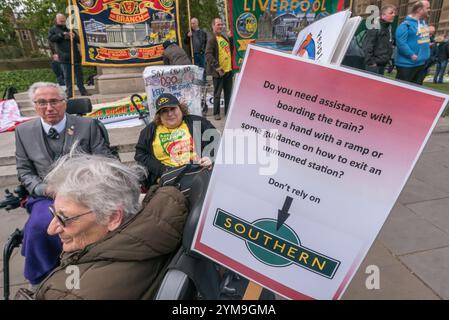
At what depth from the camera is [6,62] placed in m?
19.8

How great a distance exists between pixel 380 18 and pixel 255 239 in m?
5.76

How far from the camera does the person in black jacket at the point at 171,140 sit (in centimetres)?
279

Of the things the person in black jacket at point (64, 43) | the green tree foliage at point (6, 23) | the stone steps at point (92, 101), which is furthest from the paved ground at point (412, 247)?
the green tree foliage at point (6, 23)

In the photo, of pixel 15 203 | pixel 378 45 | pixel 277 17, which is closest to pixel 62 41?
pixel 277 17

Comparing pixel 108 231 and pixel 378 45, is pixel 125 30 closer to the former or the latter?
pixel 378 45

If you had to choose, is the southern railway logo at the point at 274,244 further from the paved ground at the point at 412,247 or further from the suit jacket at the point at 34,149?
the suit jacket at the point at 34,149

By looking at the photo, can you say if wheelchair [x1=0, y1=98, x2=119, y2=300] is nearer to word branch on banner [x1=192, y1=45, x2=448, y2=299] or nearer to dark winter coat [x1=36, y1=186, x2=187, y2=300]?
dark winter coat [x1=36, y1=186, x2=187, y2=300]

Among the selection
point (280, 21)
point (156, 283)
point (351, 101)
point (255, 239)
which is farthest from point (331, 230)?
point (280, 21)

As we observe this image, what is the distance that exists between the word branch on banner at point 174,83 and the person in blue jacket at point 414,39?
11.1ft

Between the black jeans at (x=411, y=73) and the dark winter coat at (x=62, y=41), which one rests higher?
the black jeans at (x=411, y=73)

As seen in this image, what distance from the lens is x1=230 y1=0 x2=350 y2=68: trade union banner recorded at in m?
5.52

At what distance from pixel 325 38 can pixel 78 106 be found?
2555 mm

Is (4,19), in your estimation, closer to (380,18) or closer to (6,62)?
(6,62)

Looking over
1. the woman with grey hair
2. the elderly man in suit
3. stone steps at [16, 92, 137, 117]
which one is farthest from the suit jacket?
stone steps at [16, 92, 137, 117]
